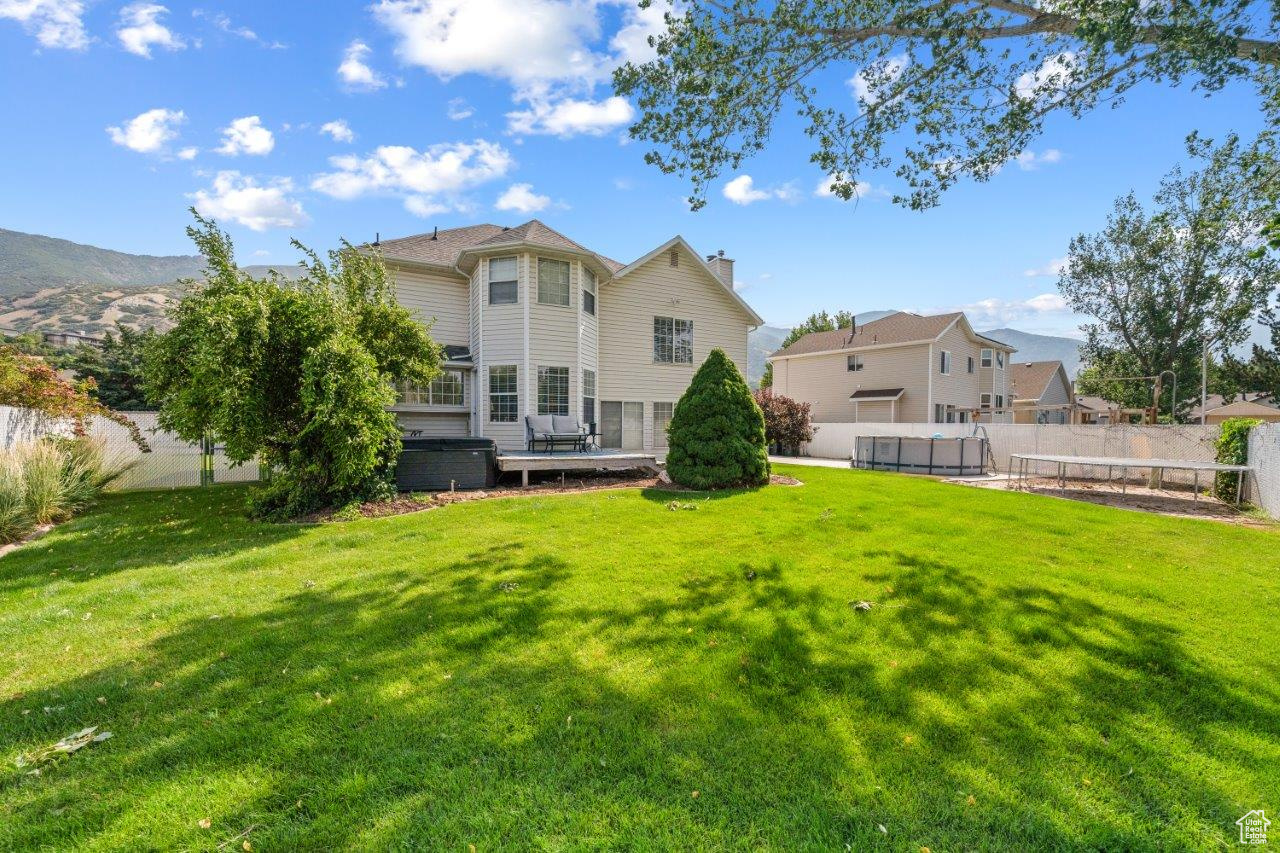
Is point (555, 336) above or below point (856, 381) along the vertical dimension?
above

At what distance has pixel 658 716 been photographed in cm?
281

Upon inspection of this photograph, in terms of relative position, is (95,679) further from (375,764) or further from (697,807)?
(697,807)

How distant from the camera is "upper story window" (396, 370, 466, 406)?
1462cm

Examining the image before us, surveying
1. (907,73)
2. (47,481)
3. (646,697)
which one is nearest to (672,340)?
(907,73)

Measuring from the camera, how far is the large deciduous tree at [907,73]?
564cm

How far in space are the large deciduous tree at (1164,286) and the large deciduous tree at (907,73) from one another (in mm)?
24350

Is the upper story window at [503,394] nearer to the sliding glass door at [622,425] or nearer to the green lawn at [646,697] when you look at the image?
the sliding glass door at [622,425]

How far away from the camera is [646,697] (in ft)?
9.79

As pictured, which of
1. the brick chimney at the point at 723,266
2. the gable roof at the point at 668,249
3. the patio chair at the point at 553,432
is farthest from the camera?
the brick chimney at the point at 723,266

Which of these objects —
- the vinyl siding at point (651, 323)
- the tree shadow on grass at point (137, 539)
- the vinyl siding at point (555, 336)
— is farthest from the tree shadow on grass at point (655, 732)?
the vinyl siding at point (651, 323)

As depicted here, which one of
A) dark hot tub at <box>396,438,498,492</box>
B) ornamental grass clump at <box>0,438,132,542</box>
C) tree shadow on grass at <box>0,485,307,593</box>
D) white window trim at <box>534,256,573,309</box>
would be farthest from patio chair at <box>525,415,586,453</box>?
ornamental grass clump at <box>0,438,132,542</box>

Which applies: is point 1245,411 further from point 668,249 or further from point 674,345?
point 668,249

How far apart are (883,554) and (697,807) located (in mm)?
4522

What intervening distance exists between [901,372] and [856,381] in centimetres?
247
